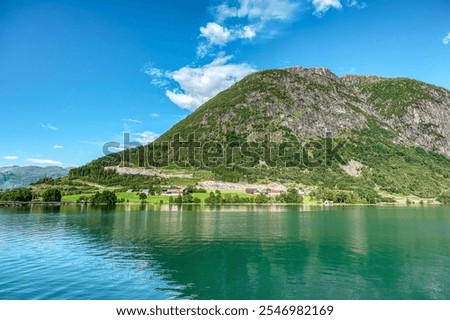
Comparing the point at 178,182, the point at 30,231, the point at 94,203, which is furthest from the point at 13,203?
the point at 30,231

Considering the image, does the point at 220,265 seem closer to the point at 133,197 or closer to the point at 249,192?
A: the point at 133,197

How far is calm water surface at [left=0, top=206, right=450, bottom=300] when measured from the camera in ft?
93.4

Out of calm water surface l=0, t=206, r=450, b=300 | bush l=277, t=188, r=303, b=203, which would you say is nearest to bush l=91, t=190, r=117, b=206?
bush l=277, t=188, r=303, b=203

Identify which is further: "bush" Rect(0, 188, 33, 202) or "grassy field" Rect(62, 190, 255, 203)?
"grassy field" Rect(62, 190, 255, 203)

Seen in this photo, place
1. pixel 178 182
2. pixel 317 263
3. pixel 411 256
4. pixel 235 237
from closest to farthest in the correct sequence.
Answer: pixel 317 263
pixel 411 256
pixel 235 237
pixel 178 182

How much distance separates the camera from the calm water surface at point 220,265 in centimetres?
2845

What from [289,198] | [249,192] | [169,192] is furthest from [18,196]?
[289,198]

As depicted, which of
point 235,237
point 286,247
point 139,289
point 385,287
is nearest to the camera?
point 139,289

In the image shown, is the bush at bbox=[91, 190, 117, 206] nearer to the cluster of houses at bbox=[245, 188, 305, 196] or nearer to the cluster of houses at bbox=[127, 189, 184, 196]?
the cluster of houses at bbox=[127, 189, 184, 196]

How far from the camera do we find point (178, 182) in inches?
7785
